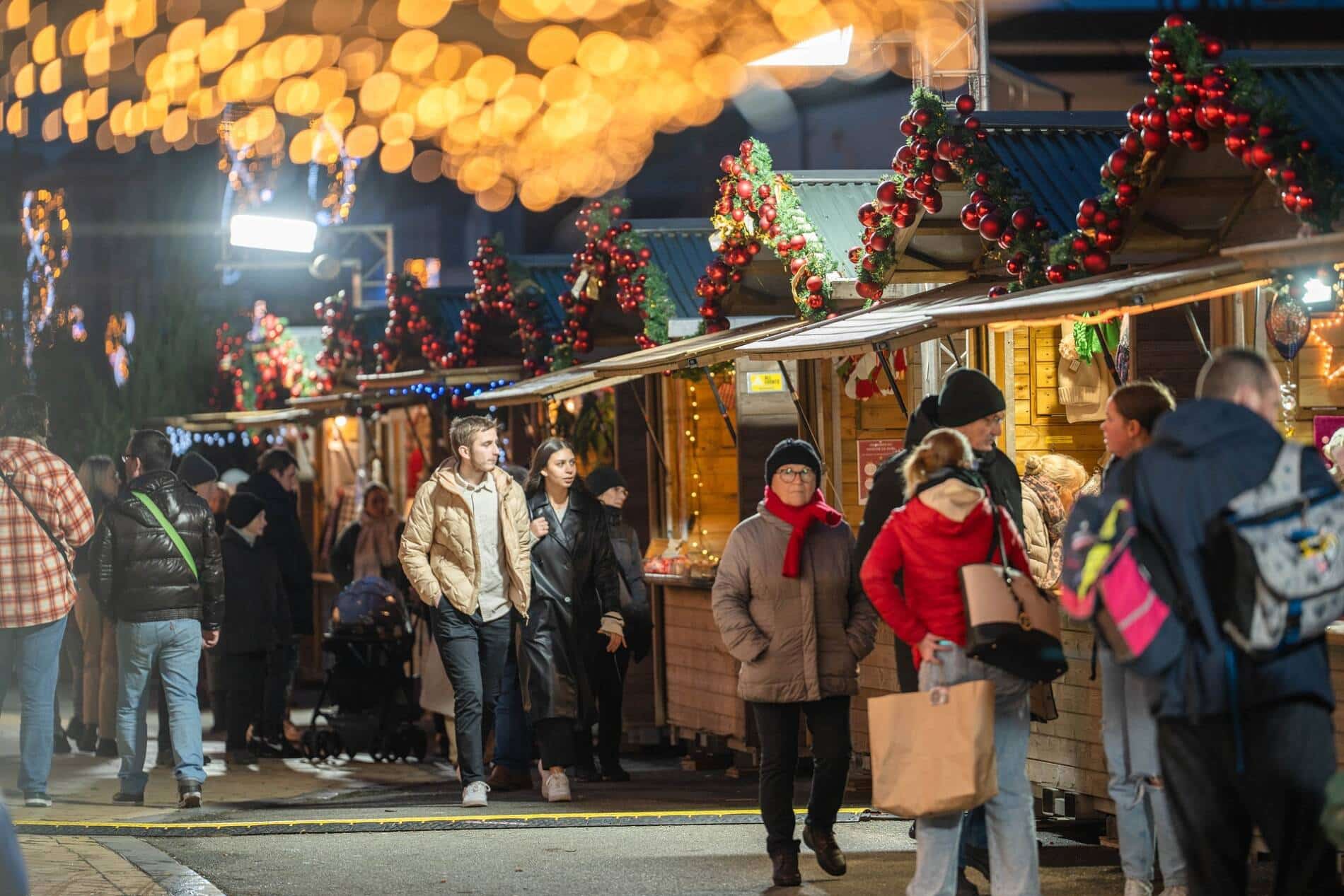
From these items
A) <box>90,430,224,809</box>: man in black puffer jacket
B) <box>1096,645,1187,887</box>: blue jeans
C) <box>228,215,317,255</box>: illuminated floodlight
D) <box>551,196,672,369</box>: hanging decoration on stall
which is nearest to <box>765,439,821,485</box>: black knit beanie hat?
<box>1096,645,1187,887</box>: blue jeans

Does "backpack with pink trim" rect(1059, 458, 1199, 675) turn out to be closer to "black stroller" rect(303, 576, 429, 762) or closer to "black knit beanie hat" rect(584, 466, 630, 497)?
"black knit beanie hat" rect(584, 466, 630, 497)

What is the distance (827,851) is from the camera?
848cm

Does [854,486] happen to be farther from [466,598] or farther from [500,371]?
[500,371]

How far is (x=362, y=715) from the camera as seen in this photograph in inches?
577

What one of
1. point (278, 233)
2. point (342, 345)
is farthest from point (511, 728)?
point (278, 233)

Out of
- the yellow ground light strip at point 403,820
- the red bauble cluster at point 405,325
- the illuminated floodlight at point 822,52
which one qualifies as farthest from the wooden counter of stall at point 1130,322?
the red bauble cluster at point 405,325

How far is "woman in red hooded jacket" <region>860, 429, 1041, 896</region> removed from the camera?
700 centimetres

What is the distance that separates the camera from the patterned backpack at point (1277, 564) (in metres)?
5.35

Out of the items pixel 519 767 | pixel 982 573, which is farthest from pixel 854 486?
pixel 982 573

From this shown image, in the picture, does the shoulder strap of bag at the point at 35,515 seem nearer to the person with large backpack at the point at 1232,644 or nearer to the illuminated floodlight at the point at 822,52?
the person with large backpack at the point at 1232,644

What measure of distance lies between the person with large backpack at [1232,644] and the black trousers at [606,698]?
24.9 feet

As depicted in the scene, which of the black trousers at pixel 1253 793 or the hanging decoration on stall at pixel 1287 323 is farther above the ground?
the hanging decoration on stall at pixel 1287 323

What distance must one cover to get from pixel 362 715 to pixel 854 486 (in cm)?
→ 371

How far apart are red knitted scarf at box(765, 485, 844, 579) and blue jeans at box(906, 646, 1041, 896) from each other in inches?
55.5
